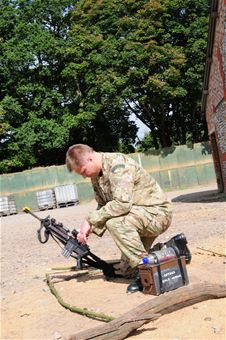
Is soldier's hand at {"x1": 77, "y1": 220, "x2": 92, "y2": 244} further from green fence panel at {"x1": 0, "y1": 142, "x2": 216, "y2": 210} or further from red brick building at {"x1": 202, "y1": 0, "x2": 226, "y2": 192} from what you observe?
green fence panel at {"x1": 0, "y1": 142, "x2": 216, "y2": 210}

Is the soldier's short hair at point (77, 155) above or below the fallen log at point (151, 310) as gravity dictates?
above

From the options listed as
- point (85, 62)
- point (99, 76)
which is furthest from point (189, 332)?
point (85, 62)

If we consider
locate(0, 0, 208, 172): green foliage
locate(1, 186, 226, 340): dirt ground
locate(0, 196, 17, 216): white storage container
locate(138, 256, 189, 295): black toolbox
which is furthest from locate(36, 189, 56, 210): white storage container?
locate(138, 256, 189, 295): black toolbox

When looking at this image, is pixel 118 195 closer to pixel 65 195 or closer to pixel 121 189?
pixel 121 189

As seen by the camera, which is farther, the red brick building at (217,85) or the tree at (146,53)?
the tree at (146,53)

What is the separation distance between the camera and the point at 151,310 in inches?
147

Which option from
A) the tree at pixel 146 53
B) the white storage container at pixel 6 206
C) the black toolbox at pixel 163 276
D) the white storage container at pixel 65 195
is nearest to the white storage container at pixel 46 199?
the white storage container at pixel 65 195

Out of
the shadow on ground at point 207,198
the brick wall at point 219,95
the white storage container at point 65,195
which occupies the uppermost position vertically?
the brick wall at point 219,95

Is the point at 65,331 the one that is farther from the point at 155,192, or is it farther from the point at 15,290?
the point at 15,290

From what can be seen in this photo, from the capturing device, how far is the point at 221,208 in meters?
13.0

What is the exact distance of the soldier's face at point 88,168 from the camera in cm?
482

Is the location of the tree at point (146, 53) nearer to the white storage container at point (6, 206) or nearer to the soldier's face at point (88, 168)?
the white storage container at point (6, 206)

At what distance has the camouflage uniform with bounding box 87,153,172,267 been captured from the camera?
187 inches

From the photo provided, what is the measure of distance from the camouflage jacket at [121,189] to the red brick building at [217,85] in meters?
8.50
